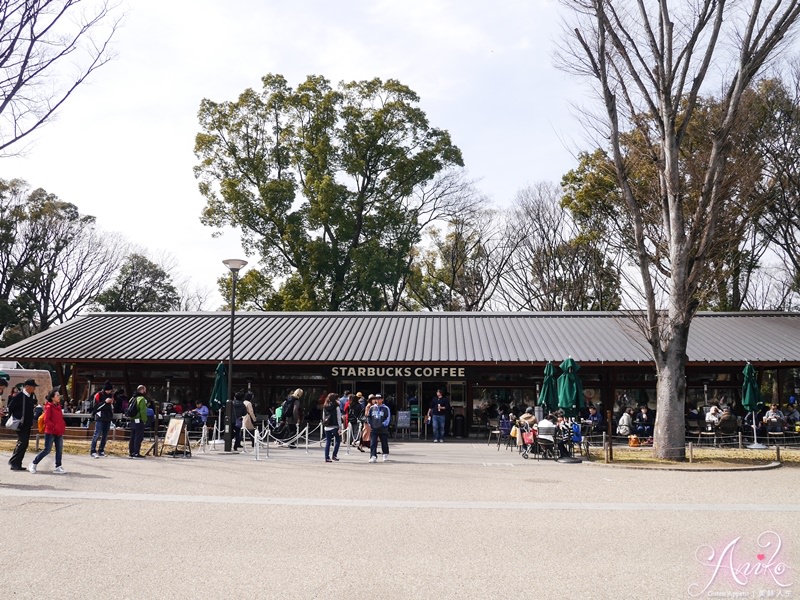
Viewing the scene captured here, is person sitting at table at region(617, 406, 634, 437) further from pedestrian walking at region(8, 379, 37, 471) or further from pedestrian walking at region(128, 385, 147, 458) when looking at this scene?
pedestrian walking at region(8, 379, 37, 471)

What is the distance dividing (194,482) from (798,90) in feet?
97.2

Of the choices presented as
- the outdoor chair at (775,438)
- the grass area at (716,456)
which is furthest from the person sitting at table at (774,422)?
the grass area at (716,456)

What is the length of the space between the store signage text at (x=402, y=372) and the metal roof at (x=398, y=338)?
69cm

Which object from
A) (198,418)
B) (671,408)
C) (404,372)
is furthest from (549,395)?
(198,418)

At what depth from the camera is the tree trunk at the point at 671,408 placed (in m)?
16.5

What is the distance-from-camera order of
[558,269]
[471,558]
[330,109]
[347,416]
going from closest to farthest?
1. [471,558]
2. [347,416]
3. [330,109]
4. [558,269]

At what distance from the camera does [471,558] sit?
6707 millimetres

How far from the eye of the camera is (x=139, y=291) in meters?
47.6

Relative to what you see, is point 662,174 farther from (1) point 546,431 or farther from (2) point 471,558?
(2) point 471,558

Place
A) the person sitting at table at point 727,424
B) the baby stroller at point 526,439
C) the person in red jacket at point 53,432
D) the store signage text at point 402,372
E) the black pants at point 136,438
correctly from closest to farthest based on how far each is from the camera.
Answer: the person in red jacket at point 53,432, the black pants at point 136,438, the baby stroller at point 526,439, the person sitting at table at point 727,424, the store signage text at point 402,372

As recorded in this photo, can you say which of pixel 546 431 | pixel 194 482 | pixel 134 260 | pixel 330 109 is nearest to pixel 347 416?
pixel 546 431

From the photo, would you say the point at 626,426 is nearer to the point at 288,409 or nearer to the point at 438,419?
the point at 438,419

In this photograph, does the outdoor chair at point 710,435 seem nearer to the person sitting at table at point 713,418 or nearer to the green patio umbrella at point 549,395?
the person sitting at table at point 713,418

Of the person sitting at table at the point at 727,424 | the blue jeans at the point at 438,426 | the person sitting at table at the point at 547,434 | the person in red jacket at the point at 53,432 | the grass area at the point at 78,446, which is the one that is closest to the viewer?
the person in red jacket at the point at 53,432
